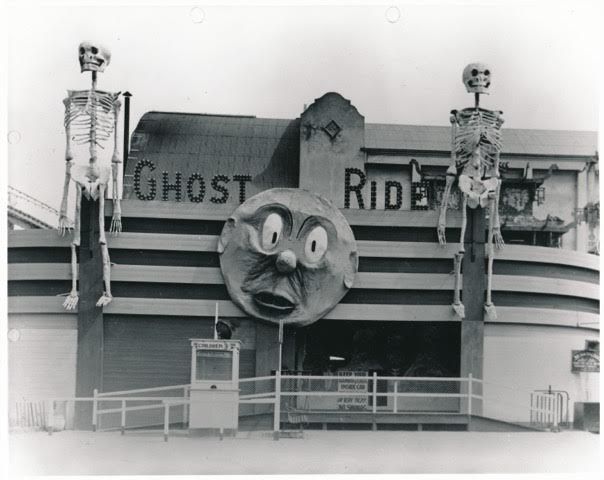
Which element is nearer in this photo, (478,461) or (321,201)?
(478,461)

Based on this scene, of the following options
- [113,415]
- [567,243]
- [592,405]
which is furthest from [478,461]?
[567,243]

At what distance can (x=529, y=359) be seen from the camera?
1630 inches

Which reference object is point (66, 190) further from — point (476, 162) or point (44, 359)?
point (476, 162)

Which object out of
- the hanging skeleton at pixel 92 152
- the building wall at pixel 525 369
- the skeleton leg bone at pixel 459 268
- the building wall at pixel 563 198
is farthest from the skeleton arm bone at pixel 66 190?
the building wall at pixel 563 198

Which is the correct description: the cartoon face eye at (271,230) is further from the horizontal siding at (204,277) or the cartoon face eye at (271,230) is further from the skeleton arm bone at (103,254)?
the skeleton arm bone at (103,254)

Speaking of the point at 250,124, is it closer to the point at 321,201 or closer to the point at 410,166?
the point at 410,166

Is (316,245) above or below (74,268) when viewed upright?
above

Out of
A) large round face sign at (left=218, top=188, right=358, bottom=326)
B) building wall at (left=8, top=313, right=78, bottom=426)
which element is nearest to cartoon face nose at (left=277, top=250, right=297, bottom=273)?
large round face sign at (left=218, top=188, right=358, bottom=326)

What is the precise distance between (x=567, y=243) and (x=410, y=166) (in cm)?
895

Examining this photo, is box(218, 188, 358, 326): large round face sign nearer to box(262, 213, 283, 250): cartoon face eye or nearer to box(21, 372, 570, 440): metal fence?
box(262, 213, 283, 250): cartoon face eye

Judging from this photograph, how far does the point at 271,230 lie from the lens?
133 feet

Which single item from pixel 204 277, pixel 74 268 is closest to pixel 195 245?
pixel 204 277

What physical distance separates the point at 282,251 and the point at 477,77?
9.01 metres

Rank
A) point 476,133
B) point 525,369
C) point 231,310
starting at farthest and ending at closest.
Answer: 1. point 476,133
2. point 525,369
3. point 231,310
